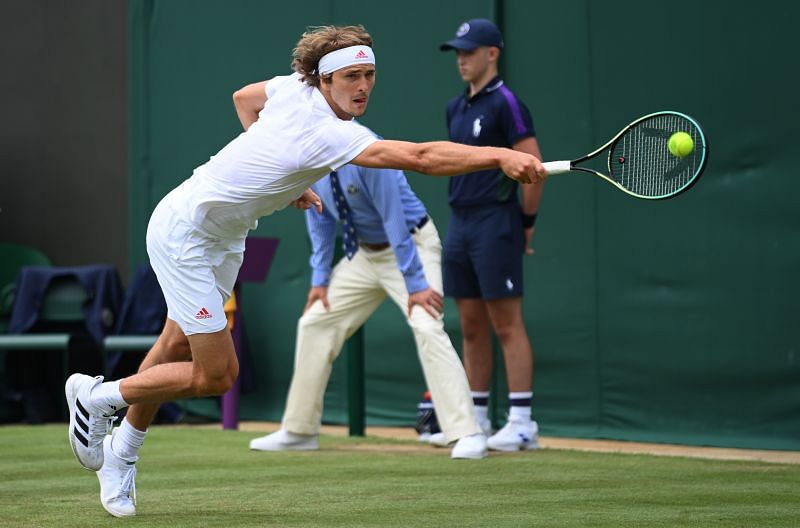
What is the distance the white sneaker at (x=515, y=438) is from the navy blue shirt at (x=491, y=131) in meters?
1.15

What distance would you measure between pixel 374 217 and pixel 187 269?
226 cm

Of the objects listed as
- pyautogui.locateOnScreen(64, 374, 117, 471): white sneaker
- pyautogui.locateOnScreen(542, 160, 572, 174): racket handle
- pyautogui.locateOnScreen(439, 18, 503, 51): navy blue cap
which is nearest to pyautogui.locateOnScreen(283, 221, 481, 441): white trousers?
pyautogui.locateOnScreen(439, 18, 503, 51): navy blue cap

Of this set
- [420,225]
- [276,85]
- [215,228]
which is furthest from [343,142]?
[420,225]

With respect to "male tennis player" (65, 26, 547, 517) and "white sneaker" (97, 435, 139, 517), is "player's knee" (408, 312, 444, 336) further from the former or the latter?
"white sneaker" (97, 435, 139, 517)

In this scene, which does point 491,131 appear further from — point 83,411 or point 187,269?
point 83,411

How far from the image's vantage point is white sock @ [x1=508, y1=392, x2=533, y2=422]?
7395 mm

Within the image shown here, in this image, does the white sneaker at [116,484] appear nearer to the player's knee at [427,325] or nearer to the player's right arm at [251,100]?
the player's right arm at [251,100]

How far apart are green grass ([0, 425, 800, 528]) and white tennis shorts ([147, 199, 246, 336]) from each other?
26.8 inches

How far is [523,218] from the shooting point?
24.9ft

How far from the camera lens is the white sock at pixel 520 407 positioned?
739 cm

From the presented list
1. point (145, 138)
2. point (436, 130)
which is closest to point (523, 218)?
point (436, 130)

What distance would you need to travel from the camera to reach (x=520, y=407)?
741 cm

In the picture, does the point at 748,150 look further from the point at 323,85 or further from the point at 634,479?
the point at 323,85

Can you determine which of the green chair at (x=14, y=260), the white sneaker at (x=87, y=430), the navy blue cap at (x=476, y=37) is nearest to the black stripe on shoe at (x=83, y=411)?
the white sneaker at (x=87, y=430)
